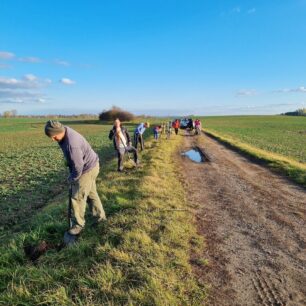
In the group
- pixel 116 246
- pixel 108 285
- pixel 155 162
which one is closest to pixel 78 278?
pixel 108 285

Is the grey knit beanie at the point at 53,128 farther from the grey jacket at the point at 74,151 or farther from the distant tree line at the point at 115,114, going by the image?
the distant tree line at the point at 115,114

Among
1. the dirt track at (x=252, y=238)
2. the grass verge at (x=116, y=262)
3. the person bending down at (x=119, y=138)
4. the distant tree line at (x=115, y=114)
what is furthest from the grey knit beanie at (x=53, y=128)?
the distant tree line at (x=115, y=114)

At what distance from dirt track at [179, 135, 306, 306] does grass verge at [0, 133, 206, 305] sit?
397 mm

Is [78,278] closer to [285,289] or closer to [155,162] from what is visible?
[285,289]

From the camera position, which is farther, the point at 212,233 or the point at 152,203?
the point at 152,203

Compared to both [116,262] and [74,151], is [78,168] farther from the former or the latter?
[116,262]

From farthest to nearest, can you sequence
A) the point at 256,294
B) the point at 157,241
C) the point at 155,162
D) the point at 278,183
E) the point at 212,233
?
the point at 155,162 < the point at 278,183 < the point at 212,233 < the point at 157,241 < the point at 256,294

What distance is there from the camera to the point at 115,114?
285ft

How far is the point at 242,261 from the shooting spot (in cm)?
502

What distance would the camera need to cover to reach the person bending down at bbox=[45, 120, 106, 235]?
5367 mm

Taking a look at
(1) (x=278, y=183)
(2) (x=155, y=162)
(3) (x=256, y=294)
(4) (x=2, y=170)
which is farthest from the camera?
Answer: (4) (x=2, y=170)

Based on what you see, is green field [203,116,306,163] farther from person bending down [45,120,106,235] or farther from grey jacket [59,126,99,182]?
grey jacket [59,126,99,182]

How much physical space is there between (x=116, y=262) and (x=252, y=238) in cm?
267

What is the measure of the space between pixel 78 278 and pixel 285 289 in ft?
9.20
